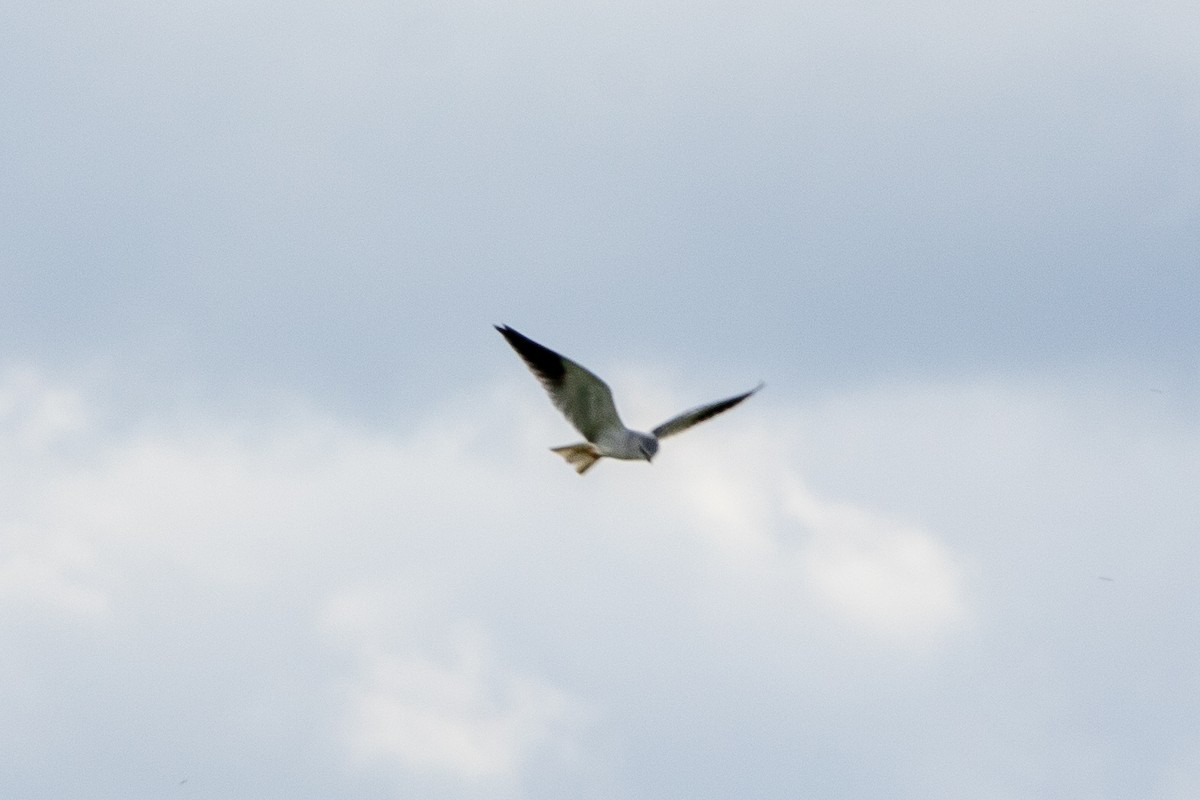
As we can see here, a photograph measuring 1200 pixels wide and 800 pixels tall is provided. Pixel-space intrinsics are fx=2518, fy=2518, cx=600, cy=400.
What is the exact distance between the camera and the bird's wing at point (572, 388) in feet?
120

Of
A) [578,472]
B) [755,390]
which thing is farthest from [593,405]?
[755,390]

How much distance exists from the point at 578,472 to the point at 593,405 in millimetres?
1022

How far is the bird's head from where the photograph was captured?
37.8 m

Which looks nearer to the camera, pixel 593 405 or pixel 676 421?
pixel 593 405

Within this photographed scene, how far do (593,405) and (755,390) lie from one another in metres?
3.89

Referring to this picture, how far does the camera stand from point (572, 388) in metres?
37.1

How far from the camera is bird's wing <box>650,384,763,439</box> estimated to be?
Answer: 4019 cm

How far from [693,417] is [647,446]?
2.71 m

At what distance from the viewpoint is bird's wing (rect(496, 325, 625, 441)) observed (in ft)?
120

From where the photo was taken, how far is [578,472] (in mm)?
37312

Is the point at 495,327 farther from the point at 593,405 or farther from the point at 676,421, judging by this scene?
the point at 676,421

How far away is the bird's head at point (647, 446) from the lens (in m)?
37.8

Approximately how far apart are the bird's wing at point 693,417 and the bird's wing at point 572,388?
2.55 metres

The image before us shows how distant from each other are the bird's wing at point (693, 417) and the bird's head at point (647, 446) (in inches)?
72.7
